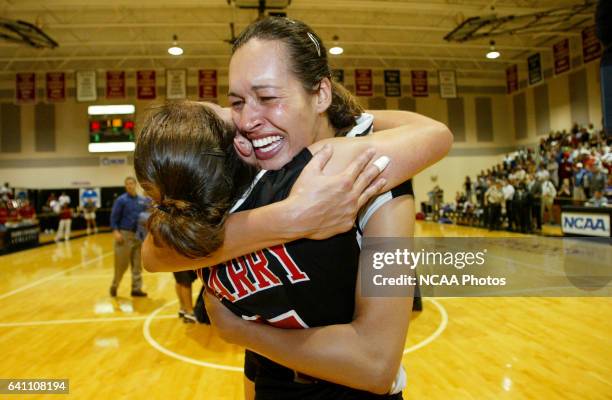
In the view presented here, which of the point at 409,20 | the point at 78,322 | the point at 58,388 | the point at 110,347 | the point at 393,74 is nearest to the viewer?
the point at 58,388

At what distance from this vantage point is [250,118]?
3.66 feet

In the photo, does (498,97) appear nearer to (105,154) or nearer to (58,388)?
(105,154)

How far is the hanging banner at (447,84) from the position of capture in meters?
16.2

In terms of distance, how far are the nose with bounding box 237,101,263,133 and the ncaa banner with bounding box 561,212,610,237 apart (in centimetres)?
655

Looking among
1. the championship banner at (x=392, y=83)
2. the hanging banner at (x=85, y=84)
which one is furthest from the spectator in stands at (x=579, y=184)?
the hanging banner at (x=85, y=84)

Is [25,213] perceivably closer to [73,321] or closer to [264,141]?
[73,321]

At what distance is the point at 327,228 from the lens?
953mm

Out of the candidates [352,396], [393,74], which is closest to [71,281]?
[352,396]

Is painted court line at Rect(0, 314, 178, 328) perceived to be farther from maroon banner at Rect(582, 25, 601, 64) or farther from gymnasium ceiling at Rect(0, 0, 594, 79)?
maroon banner at Rect(582, 25, 601, 64)

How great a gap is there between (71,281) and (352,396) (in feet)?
27.8

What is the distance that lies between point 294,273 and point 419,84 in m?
16.7

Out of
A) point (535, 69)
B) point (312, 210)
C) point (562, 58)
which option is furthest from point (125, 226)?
point (535, 69)

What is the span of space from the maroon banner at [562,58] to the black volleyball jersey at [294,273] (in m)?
16.9

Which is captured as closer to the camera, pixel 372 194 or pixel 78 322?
pixel 372 194
